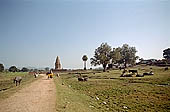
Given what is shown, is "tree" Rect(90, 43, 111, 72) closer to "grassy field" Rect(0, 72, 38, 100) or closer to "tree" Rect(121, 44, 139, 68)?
"tree" Rect(121, 44, 139, 68)

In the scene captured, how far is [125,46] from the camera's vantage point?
114312 mm

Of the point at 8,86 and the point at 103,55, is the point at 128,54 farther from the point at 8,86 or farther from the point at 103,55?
the point at 8,86

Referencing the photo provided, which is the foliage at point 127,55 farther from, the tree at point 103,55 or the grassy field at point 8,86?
the grassy field at point 8,86

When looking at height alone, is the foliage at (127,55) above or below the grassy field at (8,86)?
above

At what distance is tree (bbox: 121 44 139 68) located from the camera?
11075 cm

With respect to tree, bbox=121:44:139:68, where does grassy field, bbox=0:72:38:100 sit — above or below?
below

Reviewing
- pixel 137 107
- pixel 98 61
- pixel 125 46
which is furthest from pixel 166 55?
pixel 137 107

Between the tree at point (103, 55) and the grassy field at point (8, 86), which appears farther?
the tree at point (103, 55)

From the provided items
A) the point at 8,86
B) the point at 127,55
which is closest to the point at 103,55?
the point at 127,55

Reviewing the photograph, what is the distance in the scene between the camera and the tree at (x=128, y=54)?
363ft

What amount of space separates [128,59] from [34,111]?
106 metres

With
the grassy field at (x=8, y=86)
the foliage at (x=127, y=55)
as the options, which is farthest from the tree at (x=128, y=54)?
the grassy field at (x=8, y=86)

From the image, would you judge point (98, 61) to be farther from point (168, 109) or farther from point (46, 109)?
point (46, 109)

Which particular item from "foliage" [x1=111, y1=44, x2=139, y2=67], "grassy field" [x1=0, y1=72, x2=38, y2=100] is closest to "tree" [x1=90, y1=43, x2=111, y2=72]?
"foliage" [x1=111, y1=44, x2=139, y2=67]
